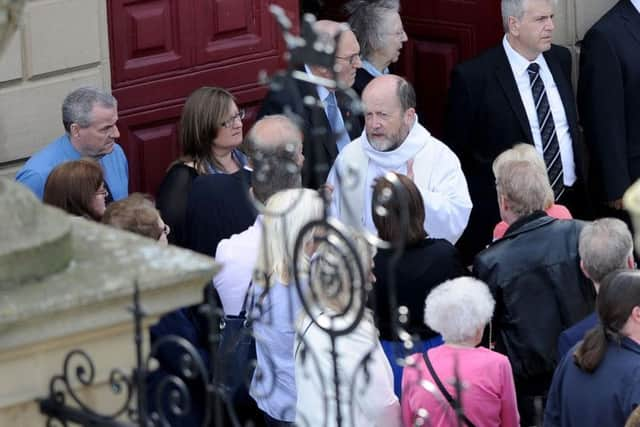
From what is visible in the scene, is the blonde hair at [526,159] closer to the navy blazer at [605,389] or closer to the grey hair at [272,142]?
the grey hair at [272,142]

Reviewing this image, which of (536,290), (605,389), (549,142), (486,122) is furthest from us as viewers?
(486,122)

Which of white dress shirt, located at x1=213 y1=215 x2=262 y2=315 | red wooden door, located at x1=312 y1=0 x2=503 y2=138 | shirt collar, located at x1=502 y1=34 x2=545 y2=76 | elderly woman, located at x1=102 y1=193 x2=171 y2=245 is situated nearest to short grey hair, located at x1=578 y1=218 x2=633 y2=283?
white dress shirt, located at x1=213 y1=215 x2=262 y2=315

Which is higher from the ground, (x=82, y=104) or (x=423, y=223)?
(x=82, y=104)

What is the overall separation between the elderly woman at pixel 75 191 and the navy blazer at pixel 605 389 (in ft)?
6.23

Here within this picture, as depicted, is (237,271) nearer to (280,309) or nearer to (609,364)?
(280,309)

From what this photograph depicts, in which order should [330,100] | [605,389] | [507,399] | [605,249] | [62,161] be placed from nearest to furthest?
[605,389] → [507,399] → [605,249] → [62,161] → [330,100]

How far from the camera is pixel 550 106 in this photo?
8891mm

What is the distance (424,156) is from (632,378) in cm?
213

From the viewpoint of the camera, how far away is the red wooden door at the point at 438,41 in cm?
997

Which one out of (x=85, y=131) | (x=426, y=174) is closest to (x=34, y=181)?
(x=85, y=131)

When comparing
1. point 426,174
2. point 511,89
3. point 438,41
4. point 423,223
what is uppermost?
point 438,41

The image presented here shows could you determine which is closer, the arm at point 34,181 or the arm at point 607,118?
the arm at point 34,181

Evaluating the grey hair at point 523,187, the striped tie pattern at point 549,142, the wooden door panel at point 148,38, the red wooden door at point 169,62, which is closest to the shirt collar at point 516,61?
the striped tie pattern at point 549,142

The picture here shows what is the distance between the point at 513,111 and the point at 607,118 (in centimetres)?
61
